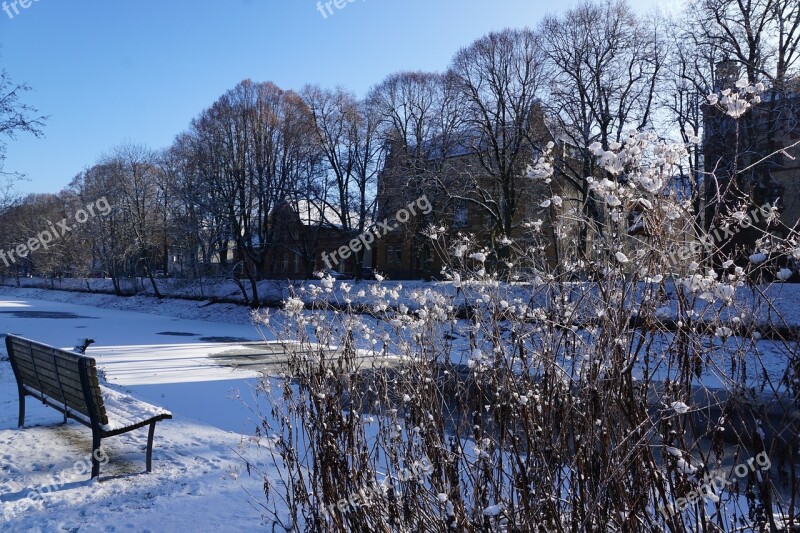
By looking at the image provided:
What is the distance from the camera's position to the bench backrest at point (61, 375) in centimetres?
512

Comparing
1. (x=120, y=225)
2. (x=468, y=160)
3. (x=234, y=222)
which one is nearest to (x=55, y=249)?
(x=120, y=225)

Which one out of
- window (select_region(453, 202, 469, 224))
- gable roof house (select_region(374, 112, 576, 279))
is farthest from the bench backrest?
window (select_region(453, 202, 469, 224))

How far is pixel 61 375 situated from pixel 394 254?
43776 mm

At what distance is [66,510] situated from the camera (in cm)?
420

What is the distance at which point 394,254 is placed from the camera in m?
49.3

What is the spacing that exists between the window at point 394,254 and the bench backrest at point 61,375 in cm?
4213

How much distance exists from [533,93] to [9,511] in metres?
26.4

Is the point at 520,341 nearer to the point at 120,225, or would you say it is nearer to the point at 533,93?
the point at 533,93

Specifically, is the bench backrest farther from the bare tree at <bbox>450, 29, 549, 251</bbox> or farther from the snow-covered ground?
the bare tree at <bbox>450, 29, 549, 251</bbox>

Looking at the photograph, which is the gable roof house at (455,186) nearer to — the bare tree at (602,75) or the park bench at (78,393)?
the bare tree at (602,75)

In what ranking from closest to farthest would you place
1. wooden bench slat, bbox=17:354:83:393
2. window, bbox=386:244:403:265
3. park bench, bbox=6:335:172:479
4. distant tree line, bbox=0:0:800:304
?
park bench, bbox=6:335:172:479
wooden bench slat, bbox=17:354:83:393
distant tree line, bbox=0:0:800:304
window, bbox=386:244:403:265

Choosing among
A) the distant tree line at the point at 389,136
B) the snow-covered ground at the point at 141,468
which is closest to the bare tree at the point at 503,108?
the distant tree line at the point at 389,136

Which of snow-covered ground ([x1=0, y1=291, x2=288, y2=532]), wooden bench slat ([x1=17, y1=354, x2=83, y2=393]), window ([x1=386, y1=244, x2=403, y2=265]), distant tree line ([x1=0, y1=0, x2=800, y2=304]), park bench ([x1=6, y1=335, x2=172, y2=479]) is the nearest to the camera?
snow-covered ground ([x1=0, y1=291, x2=288, y2=532])

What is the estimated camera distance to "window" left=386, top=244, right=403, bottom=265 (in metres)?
48.9
